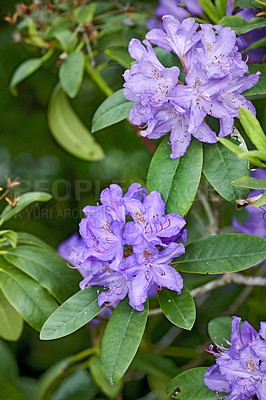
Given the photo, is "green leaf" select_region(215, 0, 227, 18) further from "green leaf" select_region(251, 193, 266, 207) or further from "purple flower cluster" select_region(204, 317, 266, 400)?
"purple flower cluster" select_region(204, 317, 266, 400)

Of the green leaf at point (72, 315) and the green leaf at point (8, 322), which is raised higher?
the green leaf at point (72, 315)

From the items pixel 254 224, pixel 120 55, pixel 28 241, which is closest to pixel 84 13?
pixel 120 55

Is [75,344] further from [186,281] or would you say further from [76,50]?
[76,50]

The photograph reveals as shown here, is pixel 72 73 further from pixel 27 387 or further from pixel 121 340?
pixel 27 387

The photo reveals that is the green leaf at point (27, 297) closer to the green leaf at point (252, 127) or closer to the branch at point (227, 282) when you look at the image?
the branch at point (227, 282)

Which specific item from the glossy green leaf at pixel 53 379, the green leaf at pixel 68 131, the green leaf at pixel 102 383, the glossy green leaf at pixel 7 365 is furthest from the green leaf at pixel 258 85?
the glossy green leaf at pixel 7 365

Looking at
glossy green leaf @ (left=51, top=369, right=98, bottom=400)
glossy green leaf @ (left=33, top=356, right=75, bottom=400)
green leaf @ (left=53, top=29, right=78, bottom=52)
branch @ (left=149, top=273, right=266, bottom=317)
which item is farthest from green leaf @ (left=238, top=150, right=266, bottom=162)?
glossy green leaf @ (left=51, top=369, right=98, bottom=400)

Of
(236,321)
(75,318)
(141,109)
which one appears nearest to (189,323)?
(236,321)

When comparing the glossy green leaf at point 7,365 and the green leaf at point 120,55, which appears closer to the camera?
the green leaf at point 120,55
